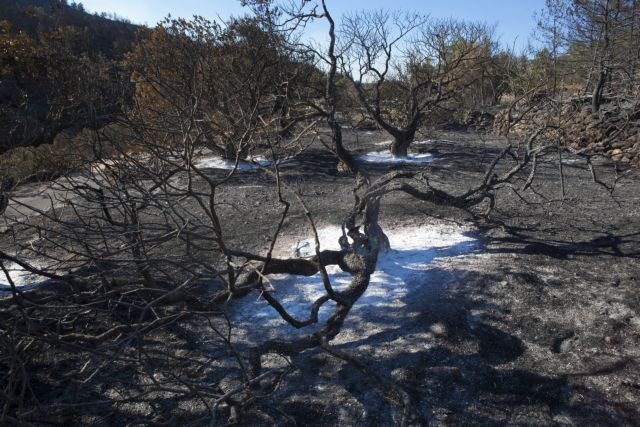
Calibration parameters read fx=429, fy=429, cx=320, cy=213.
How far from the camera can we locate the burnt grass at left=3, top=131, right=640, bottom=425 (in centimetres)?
263

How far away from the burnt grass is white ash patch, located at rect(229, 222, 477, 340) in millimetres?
150

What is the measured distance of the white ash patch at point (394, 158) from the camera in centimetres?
981

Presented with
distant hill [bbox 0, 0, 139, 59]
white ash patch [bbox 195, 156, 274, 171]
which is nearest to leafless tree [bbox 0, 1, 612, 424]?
white ash patch [bbox 195, 156, 274, 171]

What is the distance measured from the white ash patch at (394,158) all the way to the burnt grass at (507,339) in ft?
13.8

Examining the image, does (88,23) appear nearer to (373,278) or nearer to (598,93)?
(598,93)

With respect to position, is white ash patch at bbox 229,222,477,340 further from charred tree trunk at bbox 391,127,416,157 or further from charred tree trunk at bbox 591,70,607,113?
charred tree trunk at bbox 591,70,607,113

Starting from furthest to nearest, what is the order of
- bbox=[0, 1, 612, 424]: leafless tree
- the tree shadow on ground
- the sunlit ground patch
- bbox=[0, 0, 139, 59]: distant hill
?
bbox=[0, 0, 139, 59]: distant hill < the sunlit ground patch < the tree shadow on ground < bbox=[0, 1, 612, 424]: leafless tree

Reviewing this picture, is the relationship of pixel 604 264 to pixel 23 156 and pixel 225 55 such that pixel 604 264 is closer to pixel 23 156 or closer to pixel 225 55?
pixel 225 55

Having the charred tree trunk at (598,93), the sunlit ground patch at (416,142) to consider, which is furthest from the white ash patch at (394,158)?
the charred tree trunk at (598,93)

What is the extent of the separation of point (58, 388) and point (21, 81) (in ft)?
33.2

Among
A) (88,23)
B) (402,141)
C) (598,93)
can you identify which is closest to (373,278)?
(402,141)

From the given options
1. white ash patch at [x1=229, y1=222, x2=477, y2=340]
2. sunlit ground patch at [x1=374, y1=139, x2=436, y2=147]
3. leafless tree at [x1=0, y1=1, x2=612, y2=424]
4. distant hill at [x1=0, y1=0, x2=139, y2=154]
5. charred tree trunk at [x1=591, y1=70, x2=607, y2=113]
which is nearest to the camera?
leafless tree at [x1=0, y1=1, x2=612, y2=424]

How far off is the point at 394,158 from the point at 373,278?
6.23 meters

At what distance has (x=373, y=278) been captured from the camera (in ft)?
14.1
